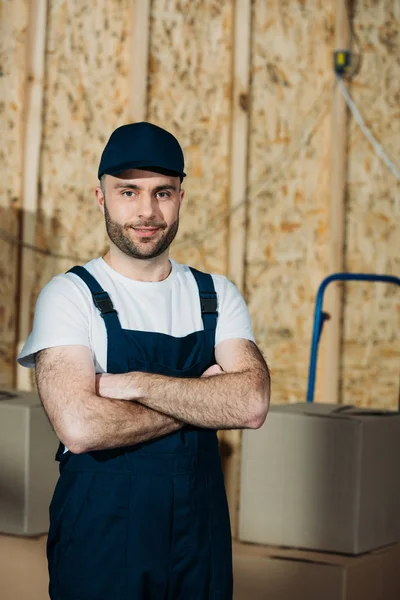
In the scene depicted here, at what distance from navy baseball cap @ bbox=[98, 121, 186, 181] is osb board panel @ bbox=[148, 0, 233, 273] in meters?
2.96

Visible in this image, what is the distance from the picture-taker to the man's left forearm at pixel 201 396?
199cm

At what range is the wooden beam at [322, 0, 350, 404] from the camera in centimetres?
529

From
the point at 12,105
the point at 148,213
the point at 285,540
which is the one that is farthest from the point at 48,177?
the point at 148,213

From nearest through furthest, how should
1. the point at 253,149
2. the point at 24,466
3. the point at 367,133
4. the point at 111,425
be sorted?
the point at 111,425 < the point at 24,466 < the point at 253,149 < the point at 367,133

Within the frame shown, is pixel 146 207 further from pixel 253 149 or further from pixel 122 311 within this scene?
pixel 253 149

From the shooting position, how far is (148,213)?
2043mm

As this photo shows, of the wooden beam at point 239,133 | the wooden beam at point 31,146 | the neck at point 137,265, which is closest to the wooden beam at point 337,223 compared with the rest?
the wooden beam at point 239,133

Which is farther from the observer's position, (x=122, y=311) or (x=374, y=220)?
(x=374, y=220)

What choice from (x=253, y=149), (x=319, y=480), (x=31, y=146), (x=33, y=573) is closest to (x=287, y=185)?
(x=253, y=149)

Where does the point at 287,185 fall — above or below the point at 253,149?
below

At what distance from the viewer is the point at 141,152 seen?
204 centimetres

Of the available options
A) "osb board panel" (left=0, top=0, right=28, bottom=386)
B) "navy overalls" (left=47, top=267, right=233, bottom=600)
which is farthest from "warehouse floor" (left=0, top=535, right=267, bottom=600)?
"osb board panel" (left=0, top=0, right=28, bottom=386)

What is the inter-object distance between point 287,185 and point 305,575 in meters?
2.75

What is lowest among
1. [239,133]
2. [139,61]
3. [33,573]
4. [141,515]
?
[33,573]
